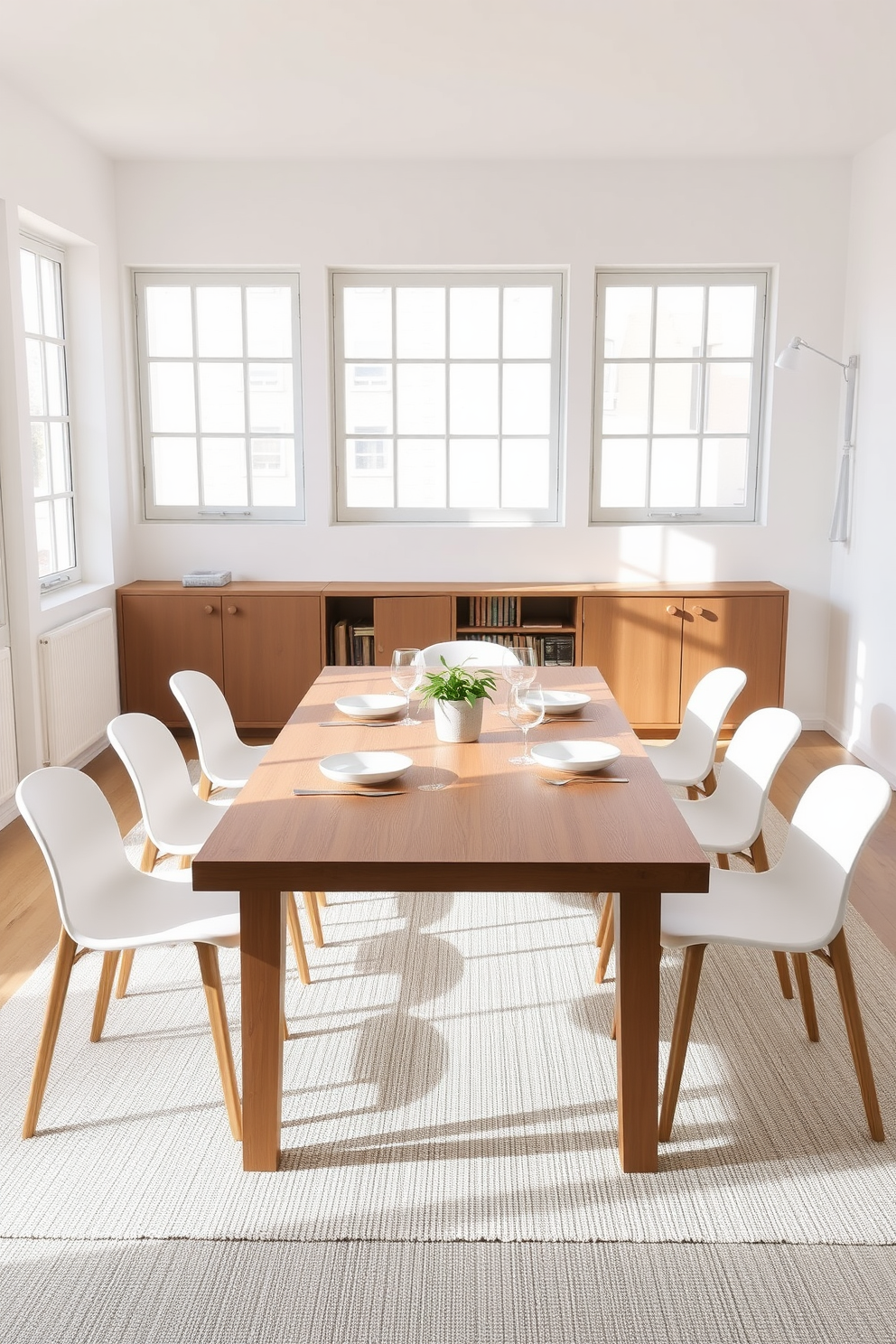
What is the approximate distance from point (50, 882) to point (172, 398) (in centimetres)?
322

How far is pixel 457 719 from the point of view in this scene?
3.21m

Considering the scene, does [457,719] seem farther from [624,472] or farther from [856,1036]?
[624,472]

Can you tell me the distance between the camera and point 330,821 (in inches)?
101

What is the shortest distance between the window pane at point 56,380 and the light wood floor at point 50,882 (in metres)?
1.82

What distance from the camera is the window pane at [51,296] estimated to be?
222 inches

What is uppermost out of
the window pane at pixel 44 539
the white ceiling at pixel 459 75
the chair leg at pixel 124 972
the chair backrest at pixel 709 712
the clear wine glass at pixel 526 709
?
the white ceiling at pixel 459 75

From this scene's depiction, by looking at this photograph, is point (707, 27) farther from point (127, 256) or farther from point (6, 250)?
point (127, 256)

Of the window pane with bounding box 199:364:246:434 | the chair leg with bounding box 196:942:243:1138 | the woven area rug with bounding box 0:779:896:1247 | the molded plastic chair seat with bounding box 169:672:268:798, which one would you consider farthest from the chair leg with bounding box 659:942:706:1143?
the window pane with bounding box 199:364:246:434

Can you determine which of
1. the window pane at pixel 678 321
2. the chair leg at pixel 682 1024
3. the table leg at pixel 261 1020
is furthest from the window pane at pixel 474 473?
the table leg at pixel 261 1020

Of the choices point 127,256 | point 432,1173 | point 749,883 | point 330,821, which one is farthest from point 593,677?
point 127,256

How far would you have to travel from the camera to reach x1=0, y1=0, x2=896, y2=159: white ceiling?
13.1 ft

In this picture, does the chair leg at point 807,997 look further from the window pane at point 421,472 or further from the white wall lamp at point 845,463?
the window pane at point 421,472

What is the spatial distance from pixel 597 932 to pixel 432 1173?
1348 mm

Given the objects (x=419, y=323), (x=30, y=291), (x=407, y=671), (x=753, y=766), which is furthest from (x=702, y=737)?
(x=30, y=291)
